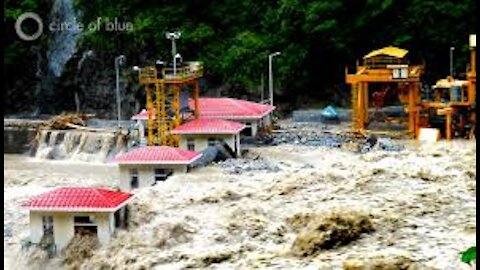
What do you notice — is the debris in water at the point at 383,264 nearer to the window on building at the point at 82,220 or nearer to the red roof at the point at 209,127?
the window on building at the point at 82,220

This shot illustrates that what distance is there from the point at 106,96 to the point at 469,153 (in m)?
24.6

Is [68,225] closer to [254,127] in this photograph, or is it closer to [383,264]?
[383,264]

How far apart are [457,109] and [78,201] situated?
2009 centimetres

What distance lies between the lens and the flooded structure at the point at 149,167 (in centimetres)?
2919

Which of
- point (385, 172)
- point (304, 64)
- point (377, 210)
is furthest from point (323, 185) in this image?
point (304, 64)

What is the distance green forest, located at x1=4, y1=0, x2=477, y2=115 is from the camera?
143ft

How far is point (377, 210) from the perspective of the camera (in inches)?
890

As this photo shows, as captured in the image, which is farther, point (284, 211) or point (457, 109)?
point (457, 109)

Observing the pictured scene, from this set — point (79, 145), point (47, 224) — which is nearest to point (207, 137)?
point (79, 145)

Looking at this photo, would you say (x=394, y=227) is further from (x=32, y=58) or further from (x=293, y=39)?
(x=32, y=58)

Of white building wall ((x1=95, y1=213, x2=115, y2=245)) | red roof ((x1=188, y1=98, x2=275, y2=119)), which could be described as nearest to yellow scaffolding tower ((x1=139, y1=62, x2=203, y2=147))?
red roof ((x1=188, y1=98, x2=275, y2=119))

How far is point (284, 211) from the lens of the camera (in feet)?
77.8

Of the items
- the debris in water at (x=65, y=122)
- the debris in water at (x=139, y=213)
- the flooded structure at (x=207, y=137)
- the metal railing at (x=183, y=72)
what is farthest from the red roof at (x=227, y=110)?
the debris in water at (x=139, y=213)

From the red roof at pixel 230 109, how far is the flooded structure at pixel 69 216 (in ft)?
49.9
